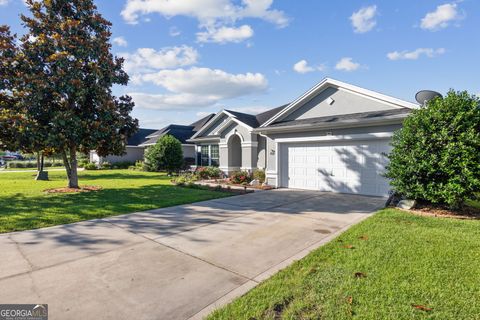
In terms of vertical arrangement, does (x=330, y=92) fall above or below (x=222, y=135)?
above

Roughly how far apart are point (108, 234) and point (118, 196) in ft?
19.2

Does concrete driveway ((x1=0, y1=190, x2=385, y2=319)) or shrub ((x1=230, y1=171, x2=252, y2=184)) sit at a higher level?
shrub ((x1=230, y1=171, x2=252, y2=184))

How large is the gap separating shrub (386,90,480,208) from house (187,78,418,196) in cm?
192

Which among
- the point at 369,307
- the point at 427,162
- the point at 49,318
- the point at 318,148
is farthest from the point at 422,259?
the point at 318,148

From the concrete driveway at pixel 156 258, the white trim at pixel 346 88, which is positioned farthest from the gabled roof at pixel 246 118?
the concrete driveway at pixel 156 258

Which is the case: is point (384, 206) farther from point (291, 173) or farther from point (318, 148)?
point (291, 173)

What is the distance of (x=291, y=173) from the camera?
1327 cm

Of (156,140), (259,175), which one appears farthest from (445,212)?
(156,140)

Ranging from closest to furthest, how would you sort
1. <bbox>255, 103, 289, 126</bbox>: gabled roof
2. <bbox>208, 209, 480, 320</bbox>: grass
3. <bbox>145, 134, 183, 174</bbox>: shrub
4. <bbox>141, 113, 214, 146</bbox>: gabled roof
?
<bbox>208, 209, 480, 320</bbox>: grass, <bbox>255, 103, 289, 126</bbox>: gabled roof, <bbox>145, 134, 183, 174</bbox>: shrub, <bbox>141, 113, 214, 146</bbox>: gabled roof

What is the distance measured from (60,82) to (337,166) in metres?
13.0

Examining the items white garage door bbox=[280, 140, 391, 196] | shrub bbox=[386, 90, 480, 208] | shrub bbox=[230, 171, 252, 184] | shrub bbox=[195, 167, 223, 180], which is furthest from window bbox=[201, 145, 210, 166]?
shrub bbox=[386, 90, 480, 208]

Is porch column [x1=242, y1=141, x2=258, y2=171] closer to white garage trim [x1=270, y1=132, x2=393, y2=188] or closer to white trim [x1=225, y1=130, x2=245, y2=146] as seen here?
white trim [x1=225, y1=130, x2=245, y2=146]

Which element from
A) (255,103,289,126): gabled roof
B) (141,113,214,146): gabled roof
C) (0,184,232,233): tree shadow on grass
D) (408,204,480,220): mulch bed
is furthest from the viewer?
(141,113,214,146): gabled roof

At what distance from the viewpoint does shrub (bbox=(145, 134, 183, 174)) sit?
22.2 metres
